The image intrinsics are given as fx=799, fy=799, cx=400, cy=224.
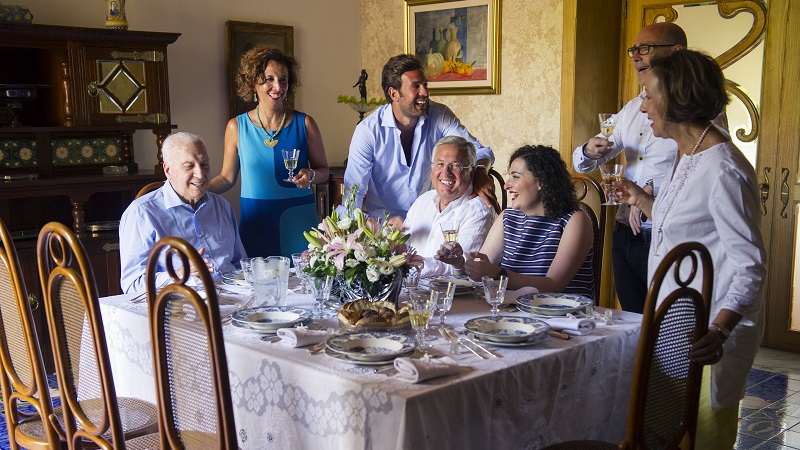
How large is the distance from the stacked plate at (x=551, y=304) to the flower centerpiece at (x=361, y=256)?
356 millimetres

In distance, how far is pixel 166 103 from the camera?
435cm

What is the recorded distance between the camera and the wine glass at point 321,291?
2.23 metres

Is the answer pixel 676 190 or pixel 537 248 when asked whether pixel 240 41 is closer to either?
pixel 537 248

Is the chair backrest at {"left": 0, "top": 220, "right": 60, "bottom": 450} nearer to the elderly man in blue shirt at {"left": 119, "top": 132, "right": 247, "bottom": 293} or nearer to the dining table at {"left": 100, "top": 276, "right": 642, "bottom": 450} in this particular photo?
the dining table at {"left": 100, "top": 276, "right": 642, "bottom": 450}

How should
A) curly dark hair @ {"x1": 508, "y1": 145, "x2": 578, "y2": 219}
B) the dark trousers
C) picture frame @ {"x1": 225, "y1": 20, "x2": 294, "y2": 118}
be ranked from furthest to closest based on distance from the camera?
picture frame @ {"x1": 225, "y1": 20, "x2": 294, "y2": 118} → the dark trousers → curly dark hair @ {"x1": 508, "y1": 145, "x2": 578, "y2": 219}

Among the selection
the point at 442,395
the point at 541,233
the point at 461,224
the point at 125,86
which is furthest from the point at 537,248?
the point at 125,86

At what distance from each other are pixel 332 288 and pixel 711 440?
1102mm

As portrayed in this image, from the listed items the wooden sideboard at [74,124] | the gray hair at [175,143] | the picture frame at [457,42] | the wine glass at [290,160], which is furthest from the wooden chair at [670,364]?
the picture frame at [457,42]

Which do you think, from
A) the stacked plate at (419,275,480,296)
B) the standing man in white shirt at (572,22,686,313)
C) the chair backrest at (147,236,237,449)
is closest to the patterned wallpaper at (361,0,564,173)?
the standing man in white shirt at (572,22,686,313)

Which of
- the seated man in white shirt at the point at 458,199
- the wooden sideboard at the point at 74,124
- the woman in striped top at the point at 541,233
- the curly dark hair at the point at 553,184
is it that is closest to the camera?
the woman in striped top at the point at 541,233

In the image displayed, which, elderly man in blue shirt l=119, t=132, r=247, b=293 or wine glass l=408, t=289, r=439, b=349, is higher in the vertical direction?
elderly man in blue shirt l=119, t=132, r=247, b=293

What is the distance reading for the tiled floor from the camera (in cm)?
317

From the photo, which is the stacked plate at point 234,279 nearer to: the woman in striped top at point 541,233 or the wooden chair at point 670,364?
the woman in striped top at point 541,233

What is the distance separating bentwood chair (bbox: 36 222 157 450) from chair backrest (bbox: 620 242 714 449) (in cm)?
113
